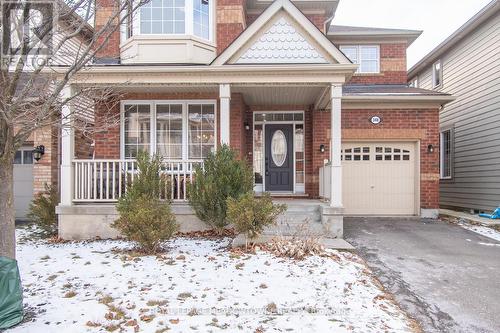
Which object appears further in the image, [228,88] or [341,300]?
[228,88]

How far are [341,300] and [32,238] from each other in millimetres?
6745

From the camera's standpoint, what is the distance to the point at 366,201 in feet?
35.8

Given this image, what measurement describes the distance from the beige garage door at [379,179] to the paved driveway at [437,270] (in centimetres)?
148

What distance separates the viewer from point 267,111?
1080 cm

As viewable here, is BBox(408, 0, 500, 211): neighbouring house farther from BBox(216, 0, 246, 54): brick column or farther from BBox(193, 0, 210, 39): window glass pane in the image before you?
BBox(193, 0, 210, 39): window glass pane

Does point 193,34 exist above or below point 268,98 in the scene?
above

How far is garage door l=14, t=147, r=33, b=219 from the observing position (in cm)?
1042

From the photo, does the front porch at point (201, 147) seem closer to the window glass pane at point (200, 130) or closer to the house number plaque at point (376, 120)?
the window glass pane at point (200, 130)

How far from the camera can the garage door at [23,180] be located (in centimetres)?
1042

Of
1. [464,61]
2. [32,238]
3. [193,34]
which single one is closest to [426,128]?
[464,61]

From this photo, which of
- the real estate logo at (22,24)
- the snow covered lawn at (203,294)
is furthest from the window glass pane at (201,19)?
the snow covered lawn at (203,294)

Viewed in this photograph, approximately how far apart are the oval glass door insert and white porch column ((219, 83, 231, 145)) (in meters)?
3.22

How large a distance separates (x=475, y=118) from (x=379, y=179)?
4114mm

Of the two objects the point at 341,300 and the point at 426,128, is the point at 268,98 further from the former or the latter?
the point at 341,300
